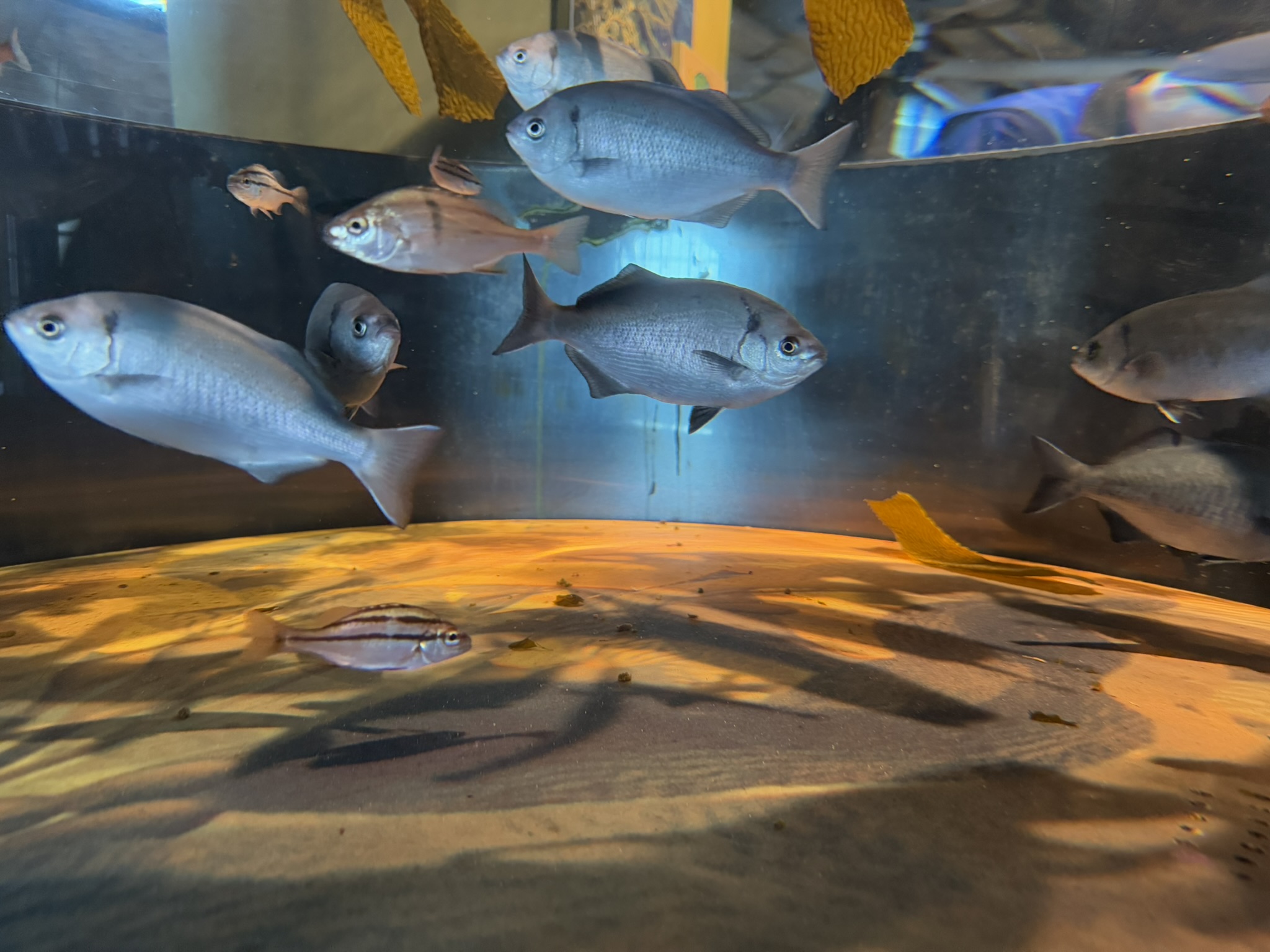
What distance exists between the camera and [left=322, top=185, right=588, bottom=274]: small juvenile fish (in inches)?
98.5

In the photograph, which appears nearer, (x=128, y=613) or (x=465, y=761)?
(x=465, y=761)

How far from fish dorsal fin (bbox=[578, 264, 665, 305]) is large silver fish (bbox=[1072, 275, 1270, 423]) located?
71.5 inches

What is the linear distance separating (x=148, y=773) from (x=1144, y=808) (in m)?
1.87

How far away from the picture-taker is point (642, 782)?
4.05 ft

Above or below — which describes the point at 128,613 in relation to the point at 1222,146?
below

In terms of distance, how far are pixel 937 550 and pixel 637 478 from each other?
2.08 metres

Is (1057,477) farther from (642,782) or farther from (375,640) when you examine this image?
(375,640)

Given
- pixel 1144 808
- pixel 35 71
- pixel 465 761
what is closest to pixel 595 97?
pixel 465 761

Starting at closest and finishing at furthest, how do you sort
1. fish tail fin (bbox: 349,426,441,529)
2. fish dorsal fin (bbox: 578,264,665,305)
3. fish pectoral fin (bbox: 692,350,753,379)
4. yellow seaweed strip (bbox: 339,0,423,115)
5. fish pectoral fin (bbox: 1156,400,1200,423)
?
fish tail fin (bbox: 349,426,441,529), fish pectoral fin (bbox: 692,350,753,379), fish dorsal fin (bbox: 578,264,665,305), fish pectoral fin (bbox: 1156,400,1200,423), yellow seaweed strip (bbox: 339,0,423,115)

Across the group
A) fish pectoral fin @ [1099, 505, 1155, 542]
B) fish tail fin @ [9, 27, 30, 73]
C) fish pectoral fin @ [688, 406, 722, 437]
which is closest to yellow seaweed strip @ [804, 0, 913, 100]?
fish pectoral fin @ [688, 406, 722, 437]

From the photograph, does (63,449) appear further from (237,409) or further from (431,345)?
(237,409)

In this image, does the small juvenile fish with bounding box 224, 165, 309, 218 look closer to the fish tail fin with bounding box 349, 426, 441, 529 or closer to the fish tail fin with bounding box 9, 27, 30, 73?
the fish tail fin with bounding box 9, 27, 30, 73

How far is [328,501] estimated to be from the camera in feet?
13.7

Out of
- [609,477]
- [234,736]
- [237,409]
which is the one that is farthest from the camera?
[609,477]
